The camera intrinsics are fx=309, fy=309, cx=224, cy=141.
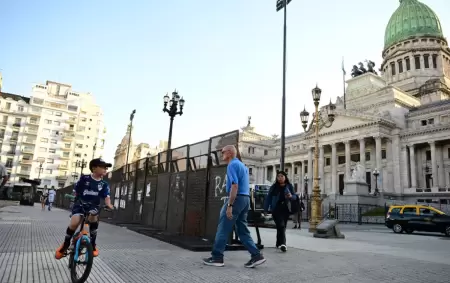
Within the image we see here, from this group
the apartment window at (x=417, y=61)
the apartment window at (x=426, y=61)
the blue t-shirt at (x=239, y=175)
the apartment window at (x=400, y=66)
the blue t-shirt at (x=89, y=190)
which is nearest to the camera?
the blue t-shirt at (x=89, y=190)

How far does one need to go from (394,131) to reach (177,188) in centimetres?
4560

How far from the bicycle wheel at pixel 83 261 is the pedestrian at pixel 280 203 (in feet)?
13.9

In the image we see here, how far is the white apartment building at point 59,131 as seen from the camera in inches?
2751

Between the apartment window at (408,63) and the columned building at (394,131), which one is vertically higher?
the apartment window at (408,63)

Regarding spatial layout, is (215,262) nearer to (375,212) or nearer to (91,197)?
(91,197)

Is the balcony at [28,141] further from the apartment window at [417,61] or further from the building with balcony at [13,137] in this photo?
the apartment window at [417,61]

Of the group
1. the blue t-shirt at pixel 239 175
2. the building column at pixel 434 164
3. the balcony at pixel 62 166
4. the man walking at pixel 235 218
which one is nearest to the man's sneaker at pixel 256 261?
the man walking at pixel 235 218

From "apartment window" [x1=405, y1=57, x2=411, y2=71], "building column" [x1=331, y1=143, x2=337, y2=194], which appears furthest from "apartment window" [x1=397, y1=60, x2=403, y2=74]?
"building column" [x1=331, y1=143, x2=337, y2=194]

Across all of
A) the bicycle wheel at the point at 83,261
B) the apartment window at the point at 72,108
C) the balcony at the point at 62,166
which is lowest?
the bicycle wheel at the point at 83,261

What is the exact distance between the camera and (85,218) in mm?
4270

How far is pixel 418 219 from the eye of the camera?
15969 millimetres

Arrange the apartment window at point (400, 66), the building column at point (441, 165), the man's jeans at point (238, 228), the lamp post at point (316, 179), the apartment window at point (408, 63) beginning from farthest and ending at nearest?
the apartment window at point (400, 66), the apartment window at point (408, 63), the building column at point (441, 165), the lamp post at point (316, 179), the man's jeans at point (238, 228)

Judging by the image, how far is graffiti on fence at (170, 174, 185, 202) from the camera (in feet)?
29.0

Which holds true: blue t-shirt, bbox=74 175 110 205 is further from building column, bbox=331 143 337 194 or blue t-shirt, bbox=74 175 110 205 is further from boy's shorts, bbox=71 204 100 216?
building column, bbox=331 143 337 194
